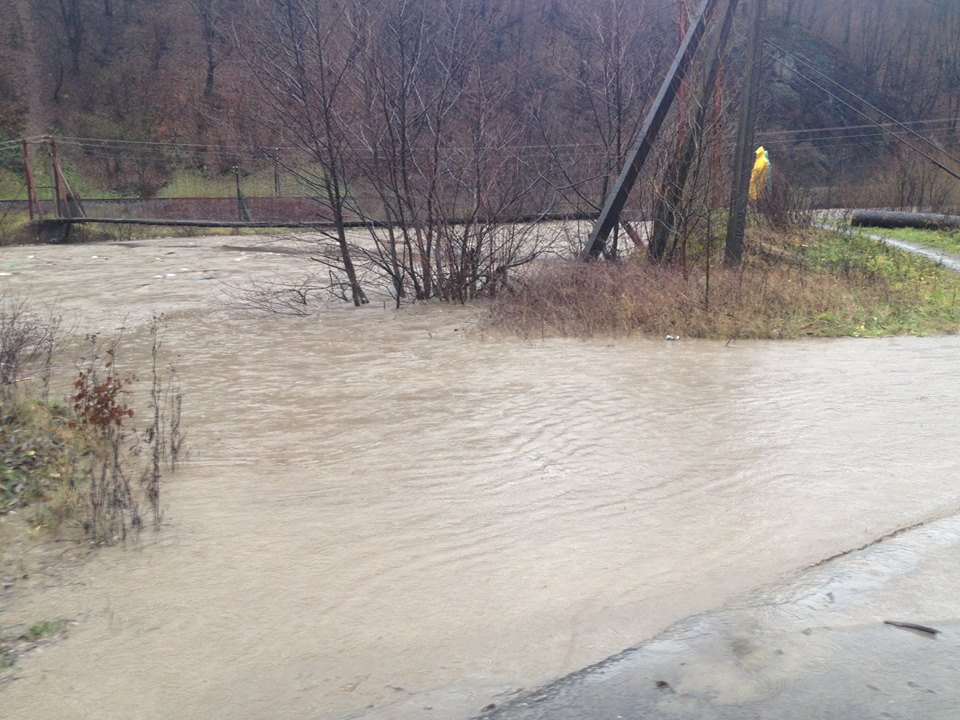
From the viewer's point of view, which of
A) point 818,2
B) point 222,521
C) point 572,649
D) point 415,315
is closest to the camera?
point 572,649

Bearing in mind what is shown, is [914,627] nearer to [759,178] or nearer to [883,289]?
[883,289]

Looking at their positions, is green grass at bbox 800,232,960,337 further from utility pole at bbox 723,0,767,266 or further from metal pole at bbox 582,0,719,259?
metal pole at bbox 582,0,719,259

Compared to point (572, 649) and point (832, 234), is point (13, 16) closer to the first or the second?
point (832, 234)

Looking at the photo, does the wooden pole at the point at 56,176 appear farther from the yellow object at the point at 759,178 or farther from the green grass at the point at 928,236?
the green grass at the point at 928,236

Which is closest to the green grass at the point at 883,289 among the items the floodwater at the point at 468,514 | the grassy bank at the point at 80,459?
the floodwater at the point at 468,514

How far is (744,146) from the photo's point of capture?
13.6m

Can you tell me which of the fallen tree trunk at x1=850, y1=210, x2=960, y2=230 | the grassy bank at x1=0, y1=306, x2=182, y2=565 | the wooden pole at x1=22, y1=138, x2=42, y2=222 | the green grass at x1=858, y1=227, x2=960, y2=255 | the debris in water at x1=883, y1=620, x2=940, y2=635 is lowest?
the debris in water at x1=883, y1=620, x2=940, y2=635

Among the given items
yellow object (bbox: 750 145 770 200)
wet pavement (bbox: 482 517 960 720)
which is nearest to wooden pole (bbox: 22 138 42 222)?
yellow object (bbox: 750 145 770 200)

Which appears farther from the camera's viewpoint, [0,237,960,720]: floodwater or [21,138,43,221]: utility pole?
[21,138,43,221]: utility pole

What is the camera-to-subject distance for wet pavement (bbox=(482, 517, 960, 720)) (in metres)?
3.70

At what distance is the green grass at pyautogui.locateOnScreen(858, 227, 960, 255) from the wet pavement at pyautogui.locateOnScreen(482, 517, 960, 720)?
49.9ft

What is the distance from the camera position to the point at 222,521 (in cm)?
605

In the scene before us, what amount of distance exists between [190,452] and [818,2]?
56.3m

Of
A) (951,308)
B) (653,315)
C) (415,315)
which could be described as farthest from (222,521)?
(951,308)
